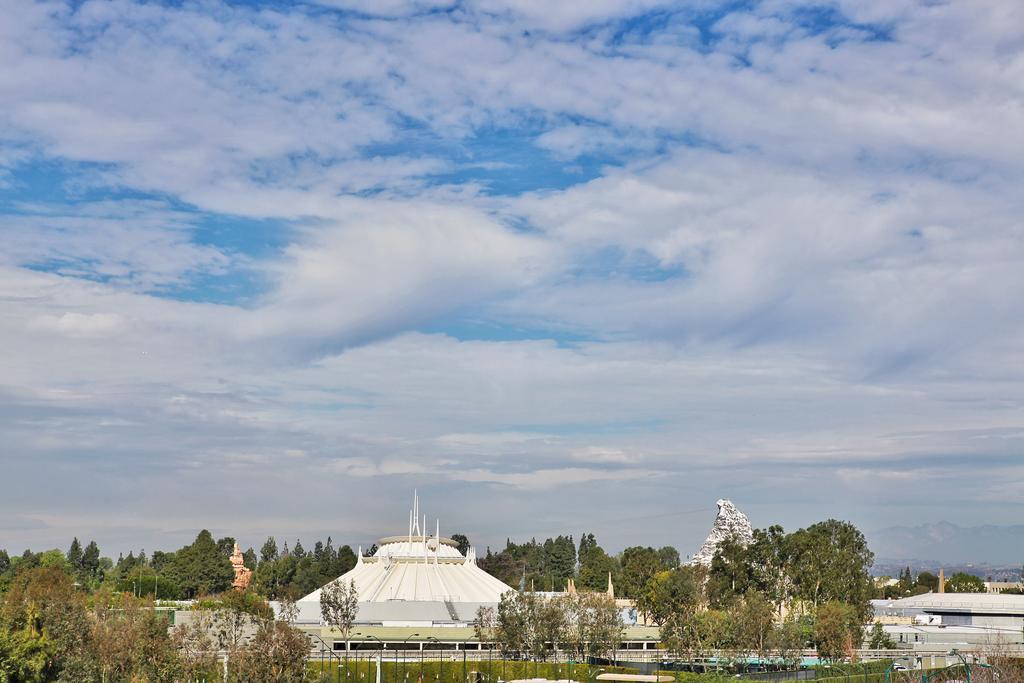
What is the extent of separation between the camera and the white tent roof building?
347 feet

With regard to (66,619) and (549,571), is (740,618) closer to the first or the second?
(66,619)

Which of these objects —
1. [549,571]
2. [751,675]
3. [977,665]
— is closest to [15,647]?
[751,675]

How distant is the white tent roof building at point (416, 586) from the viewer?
10575 centimetres

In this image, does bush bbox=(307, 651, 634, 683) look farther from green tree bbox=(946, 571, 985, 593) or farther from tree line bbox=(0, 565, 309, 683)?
green tree bbox=(946, 571, 985, 593)

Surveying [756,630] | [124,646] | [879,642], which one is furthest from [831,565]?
[124,646]

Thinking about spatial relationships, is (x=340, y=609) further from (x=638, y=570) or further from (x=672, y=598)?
(x=638, y=570)

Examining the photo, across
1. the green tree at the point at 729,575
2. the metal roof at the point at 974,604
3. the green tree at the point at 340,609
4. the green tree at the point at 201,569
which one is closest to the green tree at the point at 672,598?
the green tree at the point at 729,575

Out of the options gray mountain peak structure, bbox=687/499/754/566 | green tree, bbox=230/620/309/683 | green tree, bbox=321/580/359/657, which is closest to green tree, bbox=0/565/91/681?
green tree, bbox=230/620/309/683

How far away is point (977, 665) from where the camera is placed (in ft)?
188

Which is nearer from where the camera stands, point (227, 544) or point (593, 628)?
point (593, 628)

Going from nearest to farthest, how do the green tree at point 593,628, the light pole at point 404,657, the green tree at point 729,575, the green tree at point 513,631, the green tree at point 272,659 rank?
the green tree at point 272,659
the light pole at point 404,657
the green tree at point 513,631
the green tree at point 593,628
the green tree at point 729,575

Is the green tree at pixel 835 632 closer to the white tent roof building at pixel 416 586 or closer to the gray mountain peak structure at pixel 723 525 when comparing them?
the white tent roof building at pixel 416 586

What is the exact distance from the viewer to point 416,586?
117 meters

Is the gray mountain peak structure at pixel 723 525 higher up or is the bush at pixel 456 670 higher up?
the gray mountain peak structure at pixel 723 525
